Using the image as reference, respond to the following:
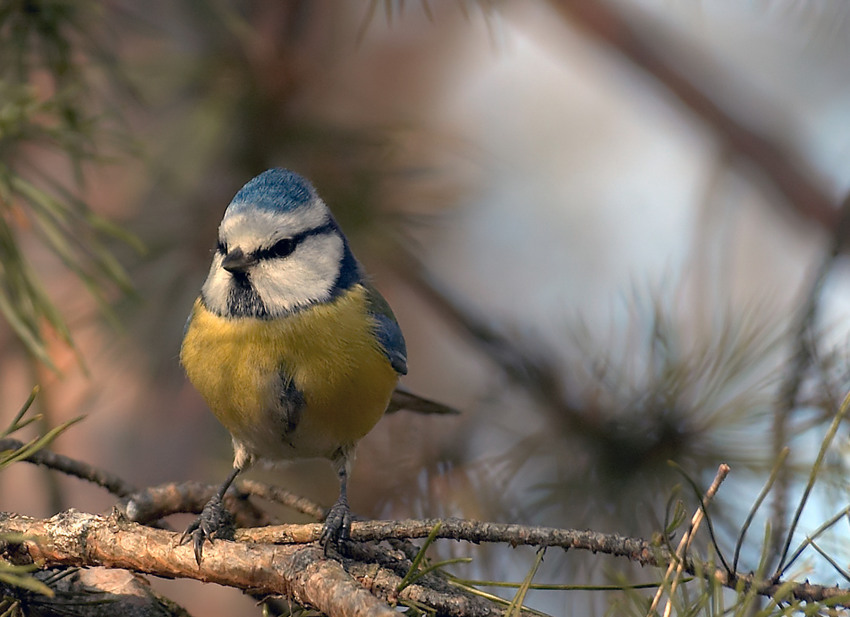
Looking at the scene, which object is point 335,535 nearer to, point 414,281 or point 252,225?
point 252,225

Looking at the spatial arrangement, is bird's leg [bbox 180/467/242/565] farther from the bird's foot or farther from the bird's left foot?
the bird's left foot

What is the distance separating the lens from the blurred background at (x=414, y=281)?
5.31 ft

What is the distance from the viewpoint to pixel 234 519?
1301 millimetres

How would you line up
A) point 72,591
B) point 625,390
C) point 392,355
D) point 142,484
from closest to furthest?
point 72,591 < point 392,355 < point 625,390 < point 142,484

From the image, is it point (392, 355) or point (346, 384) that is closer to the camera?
point (346, 384)

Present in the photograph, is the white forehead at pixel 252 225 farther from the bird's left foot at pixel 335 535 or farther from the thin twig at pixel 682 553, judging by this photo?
the thin twig at pixel 682 553

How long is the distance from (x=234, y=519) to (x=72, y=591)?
30 centimetres

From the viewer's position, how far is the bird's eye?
151cm

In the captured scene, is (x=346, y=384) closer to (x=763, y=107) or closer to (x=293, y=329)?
(x=293, y=329)

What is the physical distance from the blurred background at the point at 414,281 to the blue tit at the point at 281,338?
197 millimetres

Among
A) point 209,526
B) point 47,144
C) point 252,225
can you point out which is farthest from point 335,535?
point 47,144

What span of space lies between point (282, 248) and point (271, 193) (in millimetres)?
105

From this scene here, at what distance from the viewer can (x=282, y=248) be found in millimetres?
1531

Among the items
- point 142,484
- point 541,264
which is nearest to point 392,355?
point 142,484
